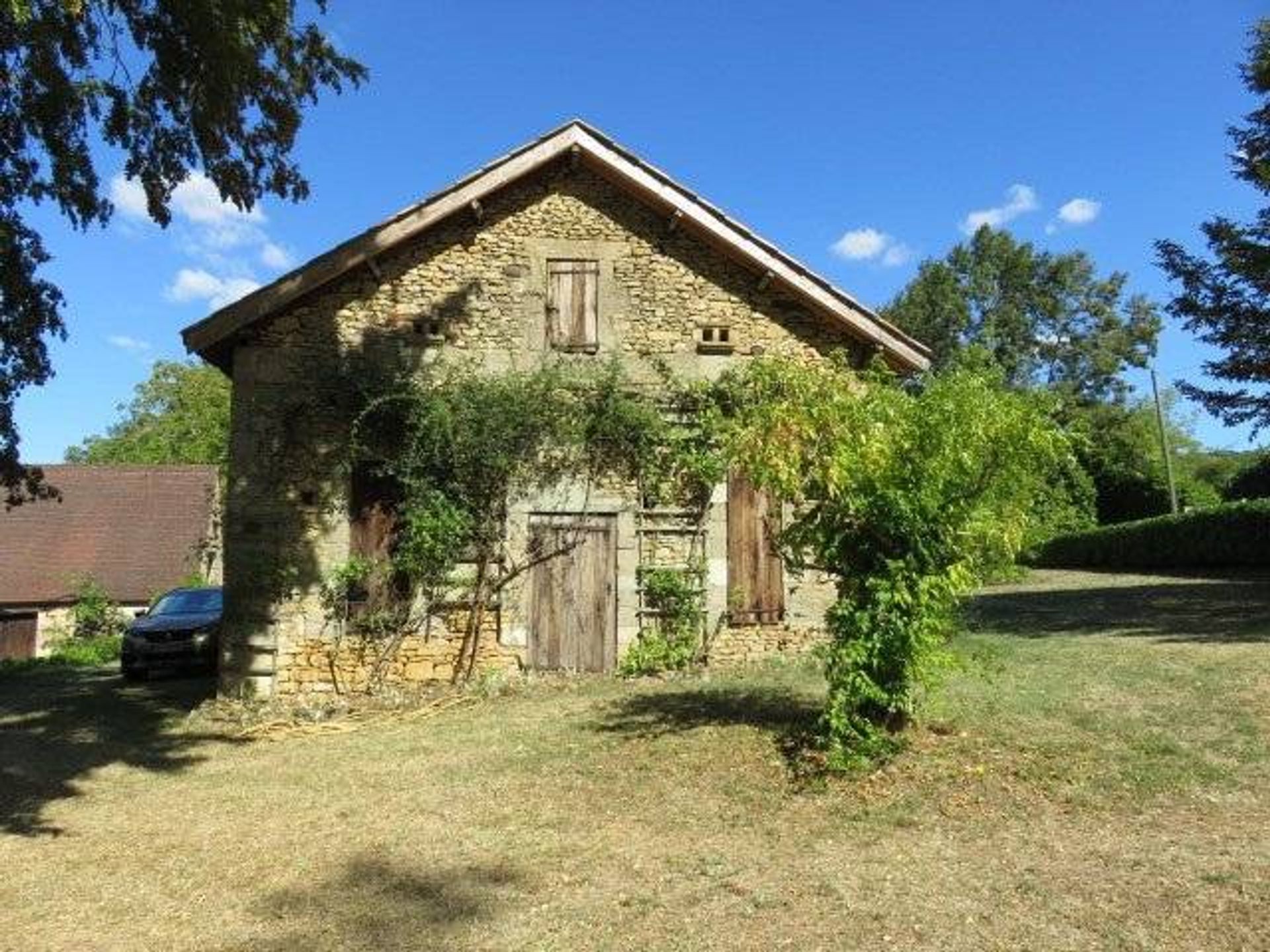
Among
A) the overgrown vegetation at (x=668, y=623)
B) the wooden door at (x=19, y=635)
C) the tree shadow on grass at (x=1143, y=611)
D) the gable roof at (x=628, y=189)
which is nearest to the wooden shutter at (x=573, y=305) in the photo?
the gable roof at (x=628, y=189)

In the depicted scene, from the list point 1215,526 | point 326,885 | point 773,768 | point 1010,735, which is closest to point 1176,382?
point 1215,526

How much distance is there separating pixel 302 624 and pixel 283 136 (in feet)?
18.2

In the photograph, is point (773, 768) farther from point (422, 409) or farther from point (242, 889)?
point (422, 409)

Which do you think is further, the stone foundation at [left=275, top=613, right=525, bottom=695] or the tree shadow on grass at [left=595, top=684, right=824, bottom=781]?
the stone foundation at [left=275, top=613, right=525, bottom=695]

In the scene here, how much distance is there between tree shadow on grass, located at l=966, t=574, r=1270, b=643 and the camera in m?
12.5

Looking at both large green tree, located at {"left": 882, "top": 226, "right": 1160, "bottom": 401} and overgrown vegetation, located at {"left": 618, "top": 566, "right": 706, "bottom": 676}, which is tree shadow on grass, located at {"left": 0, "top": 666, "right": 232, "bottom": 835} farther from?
large green tree, located at {"left": 882, "top": 226, "right": 1160, "bottom": 401}

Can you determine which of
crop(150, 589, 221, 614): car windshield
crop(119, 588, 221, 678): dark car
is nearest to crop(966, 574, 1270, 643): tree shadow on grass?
crop(119, 588, 221, 678): dark car

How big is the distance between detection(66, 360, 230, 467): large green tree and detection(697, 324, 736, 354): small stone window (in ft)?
139

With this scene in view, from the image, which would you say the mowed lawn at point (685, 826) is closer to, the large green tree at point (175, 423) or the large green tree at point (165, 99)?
the large green tree at point (165, 99)

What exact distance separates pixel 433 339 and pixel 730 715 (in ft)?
20.3

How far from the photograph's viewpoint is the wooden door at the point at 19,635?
26.3 m

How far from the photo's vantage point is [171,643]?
16562mm

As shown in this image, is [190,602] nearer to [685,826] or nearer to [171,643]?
Answer: [171,643]

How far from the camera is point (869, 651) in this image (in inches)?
290
